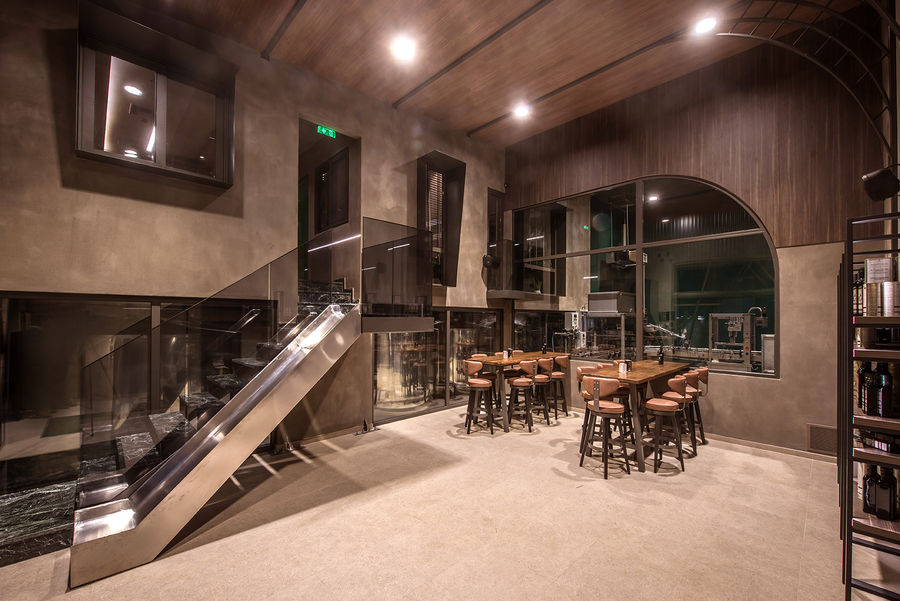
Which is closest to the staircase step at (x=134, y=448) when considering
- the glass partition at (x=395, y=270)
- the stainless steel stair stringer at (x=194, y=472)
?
the stainless steel stair stringer at (x=194, y=472)

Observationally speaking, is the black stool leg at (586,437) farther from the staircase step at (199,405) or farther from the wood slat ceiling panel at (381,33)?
the wood slat ceiling panel at (381,33)

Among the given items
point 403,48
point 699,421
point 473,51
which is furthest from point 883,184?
point 403,48

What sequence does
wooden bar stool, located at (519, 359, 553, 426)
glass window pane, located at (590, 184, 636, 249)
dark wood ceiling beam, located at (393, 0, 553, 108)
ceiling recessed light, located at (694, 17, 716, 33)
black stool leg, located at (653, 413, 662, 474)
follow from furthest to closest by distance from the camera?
glass window pane, located at (590, 184, 636, 249) < wooden bar stool, located at (519, 359, 553, 426) < dark wood ceiling beam, located at (393, 0, 553, 108) < ceiling recessed light, located at (694, 17, 716, 33) < black stool leg, located at (653, 413, 662, 474)

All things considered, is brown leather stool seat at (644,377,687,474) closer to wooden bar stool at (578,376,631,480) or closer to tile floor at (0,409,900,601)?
tile floor at (0,409,900,601)

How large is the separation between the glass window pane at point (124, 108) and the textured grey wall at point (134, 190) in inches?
10.0

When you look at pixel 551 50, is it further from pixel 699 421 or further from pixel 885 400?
pixel 699 421

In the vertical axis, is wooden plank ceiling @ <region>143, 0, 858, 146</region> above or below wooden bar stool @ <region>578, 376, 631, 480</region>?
→ above

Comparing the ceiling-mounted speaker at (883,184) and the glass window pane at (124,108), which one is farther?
the glass window pane at (124,108)

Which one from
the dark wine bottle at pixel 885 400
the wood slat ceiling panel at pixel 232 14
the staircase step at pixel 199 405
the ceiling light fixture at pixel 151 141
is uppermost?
the wood slat ceiling panel at pixel 232 14

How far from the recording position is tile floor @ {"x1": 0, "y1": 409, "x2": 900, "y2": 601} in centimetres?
236

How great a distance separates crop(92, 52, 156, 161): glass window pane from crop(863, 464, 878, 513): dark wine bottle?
6237 millimetres

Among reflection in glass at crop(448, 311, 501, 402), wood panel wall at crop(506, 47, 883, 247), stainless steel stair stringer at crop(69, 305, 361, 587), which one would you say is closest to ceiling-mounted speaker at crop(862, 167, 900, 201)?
wood panel wall at crop(506, 47, 883, 247)

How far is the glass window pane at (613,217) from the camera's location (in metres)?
7.17

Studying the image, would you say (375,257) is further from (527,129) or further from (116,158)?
(527,129)
